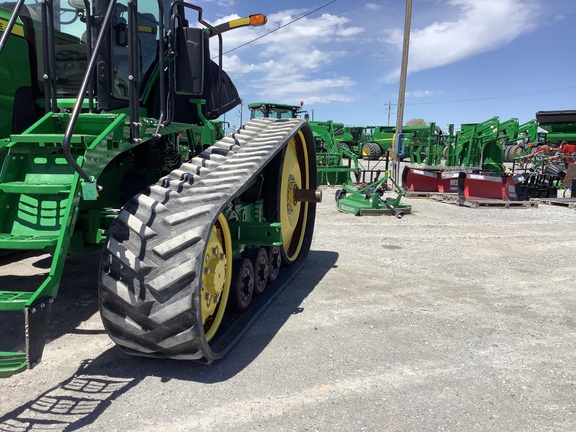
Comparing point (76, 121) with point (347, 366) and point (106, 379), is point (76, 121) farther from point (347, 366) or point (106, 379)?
point (347, 366)

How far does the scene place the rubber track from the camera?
8.49 ft

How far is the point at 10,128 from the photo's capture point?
→ 3.87 m

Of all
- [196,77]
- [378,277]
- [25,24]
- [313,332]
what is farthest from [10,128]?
[378,277]

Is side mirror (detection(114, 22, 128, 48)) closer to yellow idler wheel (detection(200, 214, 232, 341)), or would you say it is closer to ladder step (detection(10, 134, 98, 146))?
ladder step (detection(10, 134, 98, 146))

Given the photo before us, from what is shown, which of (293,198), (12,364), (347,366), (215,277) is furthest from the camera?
(293,198)

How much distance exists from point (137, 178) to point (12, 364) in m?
2.08

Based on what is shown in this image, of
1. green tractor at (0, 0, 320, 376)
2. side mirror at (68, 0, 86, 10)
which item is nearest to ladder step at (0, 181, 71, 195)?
green tractor at (0, 0, 320, 376)

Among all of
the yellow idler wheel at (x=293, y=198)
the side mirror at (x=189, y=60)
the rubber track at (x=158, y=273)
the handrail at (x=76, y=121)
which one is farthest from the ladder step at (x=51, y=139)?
the yellow idler wheel at (x=293, y=198)

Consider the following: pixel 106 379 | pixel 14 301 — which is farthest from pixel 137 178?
pixel 14 301

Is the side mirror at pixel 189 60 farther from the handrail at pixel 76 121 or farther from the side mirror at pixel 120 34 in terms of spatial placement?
the handrail at pixel 76 121

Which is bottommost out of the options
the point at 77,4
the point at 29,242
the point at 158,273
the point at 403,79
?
the point at 158,273

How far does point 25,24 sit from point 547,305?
5.47 meters

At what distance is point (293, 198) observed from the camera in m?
5.05

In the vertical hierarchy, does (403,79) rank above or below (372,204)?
above
